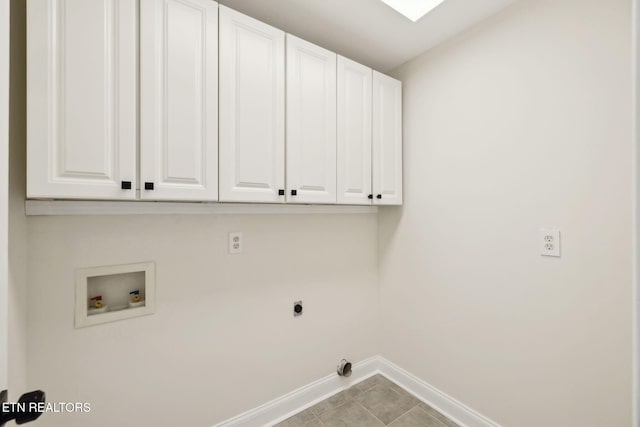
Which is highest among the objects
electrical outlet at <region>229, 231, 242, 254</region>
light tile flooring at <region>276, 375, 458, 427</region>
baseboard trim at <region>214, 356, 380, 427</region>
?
electrical outlet at <region>229, 231, 242, 254</region>

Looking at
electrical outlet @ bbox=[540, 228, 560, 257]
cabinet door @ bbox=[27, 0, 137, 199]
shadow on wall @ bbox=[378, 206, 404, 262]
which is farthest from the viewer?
shadow on wall @ bbox=[378, 206, 404, 262]

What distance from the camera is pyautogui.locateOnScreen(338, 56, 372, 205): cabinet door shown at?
1672mm

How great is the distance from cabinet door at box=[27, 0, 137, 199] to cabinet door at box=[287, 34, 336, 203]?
0.72 meters

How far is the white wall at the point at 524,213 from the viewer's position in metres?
1.16

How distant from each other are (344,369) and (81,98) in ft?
7.09

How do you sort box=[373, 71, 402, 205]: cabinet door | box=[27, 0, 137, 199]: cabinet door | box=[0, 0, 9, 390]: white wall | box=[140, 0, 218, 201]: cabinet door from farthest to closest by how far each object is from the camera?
box=[373, 71, 402, 205]: cabinet door
box=[140, 0, 218, 201]: cabinet door
box=[27, 0, 137, 199]: cabinet door
box=[0, 0, 9, 390]: white wall

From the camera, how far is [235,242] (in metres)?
1.60

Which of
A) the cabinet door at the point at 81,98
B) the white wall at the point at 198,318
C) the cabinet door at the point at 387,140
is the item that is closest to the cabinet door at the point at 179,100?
the cabinet door at the point at 81,98

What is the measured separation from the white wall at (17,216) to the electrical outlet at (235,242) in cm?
84

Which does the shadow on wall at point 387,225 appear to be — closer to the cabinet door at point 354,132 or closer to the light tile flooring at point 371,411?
the cabinet door at point 354,132

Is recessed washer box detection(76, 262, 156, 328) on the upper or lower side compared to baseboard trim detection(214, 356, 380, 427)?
upper

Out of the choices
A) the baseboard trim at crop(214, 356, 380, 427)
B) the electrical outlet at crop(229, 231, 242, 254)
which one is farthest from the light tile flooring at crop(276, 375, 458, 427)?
the electrical outlet at crop(229, 231, 242, 254)

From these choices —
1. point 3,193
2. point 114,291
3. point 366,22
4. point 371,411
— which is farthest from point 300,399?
point 366,22

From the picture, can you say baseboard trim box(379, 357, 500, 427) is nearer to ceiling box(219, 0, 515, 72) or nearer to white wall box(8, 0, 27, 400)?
white wall box(8, 0, 27, 400)
